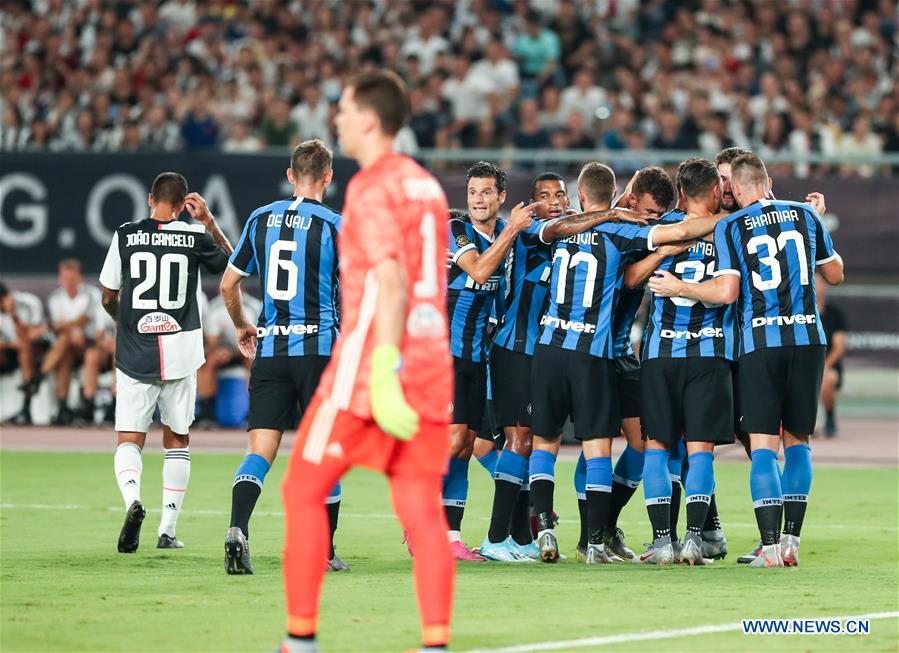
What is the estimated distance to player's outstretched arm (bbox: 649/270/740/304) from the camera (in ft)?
29.6

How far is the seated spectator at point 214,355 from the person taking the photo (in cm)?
1920

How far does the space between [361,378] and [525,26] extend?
18.3 meters

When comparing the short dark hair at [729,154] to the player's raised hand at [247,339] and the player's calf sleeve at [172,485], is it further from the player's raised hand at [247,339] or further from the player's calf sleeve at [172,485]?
the player's calf sleeve at [172,485]

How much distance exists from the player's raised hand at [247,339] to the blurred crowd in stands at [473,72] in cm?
1162

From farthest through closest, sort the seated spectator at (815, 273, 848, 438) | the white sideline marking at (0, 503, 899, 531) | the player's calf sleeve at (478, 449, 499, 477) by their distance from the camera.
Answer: the seated spectator at (815, 273, 848, 438) → the white sideline marking at (0, 503, 899, 531) → the player's calf sleeve at (478, 449, 499, 477)

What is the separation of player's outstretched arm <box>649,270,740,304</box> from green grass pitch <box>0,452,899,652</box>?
5.36ft

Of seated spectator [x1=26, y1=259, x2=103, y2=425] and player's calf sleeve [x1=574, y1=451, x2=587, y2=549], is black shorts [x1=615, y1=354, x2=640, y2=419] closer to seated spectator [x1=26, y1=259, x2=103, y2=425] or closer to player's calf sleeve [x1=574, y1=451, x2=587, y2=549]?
player's calf sleeve [x1=574, y1=451, x2=587, y2=549]

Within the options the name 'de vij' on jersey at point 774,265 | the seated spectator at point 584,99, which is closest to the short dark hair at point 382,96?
the name 'de vij' on jersey at point 774,265

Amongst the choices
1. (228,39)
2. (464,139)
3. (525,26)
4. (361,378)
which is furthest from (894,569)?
(228,39)

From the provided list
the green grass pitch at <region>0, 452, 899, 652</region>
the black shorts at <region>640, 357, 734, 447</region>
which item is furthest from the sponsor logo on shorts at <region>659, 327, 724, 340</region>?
the green grass pitch at <region>0, 452, 899, 652</region>

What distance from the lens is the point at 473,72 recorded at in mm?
22188

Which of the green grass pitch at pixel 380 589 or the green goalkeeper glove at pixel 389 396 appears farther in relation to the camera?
the green grass pitch at pixel 380 589

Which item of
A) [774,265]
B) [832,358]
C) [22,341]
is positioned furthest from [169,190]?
[832,358]

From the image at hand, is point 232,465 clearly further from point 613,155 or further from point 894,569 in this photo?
point 894,569
